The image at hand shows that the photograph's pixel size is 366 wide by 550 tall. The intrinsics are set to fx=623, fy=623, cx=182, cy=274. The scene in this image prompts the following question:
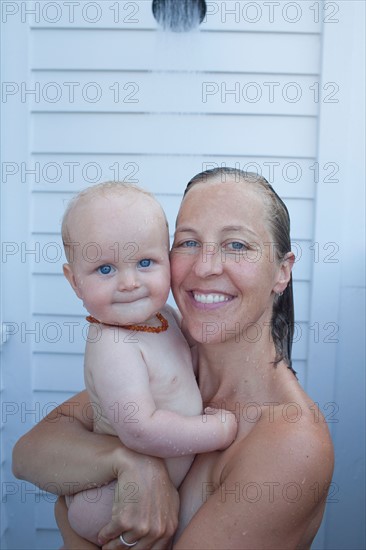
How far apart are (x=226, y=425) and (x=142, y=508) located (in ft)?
0.91

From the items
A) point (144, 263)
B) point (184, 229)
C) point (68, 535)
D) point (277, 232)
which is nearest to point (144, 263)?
point (144, 263)

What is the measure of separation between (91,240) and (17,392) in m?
1.95

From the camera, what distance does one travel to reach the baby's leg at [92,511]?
5.11 feet

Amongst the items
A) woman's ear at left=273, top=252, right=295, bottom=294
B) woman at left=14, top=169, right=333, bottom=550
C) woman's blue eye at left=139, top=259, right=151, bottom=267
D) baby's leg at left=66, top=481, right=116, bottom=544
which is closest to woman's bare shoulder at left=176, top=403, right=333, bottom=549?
woman at left=14, top=169, right=333, bottom=550

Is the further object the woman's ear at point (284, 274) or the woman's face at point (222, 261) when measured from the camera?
the woman's ear at point (284, 274)

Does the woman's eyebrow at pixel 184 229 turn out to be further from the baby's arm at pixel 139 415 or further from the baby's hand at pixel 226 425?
the baby's hand at pixel 226 425

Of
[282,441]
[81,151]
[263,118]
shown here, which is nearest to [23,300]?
[81,151]

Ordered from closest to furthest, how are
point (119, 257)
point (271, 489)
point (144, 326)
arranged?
point (271, 489), point (119, 257), point (144, 326)

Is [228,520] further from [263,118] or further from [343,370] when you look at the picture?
[263,118]

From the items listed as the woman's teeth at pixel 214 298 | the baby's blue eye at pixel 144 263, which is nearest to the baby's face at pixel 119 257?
the baby's blue eye at pixel 144 263

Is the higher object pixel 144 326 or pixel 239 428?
pixel 144 326

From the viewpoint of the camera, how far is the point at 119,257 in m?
1.49

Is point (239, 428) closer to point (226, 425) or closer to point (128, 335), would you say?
point (226, 425)

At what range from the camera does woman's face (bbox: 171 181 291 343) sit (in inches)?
60.7
